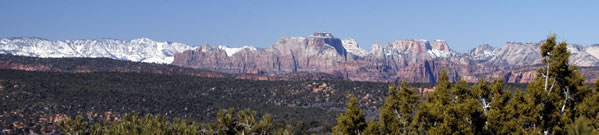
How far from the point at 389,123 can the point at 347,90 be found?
101 metres

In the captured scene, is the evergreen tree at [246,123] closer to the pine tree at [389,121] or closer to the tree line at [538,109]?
the pine tree at [389,121]

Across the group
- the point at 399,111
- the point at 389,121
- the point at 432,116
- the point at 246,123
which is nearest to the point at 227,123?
the point at 246,123

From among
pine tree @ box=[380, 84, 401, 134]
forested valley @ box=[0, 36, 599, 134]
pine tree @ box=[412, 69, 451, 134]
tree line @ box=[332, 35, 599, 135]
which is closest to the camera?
tree line @ box=[332, 35, 599, 135]

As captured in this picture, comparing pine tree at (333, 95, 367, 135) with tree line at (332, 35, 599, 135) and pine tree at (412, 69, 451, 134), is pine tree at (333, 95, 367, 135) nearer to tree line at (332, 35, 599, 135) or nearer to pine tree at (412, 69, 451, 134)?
pine tree at (412, 69, 451, 134)

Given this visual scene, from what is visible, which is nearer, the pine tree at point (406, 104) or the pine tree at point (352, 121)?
the pine tree at point (352, 121)

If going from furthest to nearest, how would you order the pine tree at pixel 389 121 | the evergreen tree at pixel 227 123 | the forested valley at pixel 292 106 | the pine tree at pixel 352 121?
1. the evergreen tree at pixel 227 123
2. the pine tree at pixel 389 121
3. the pine tree at pixel 352 121
4. the forested valley at pixel 292 106

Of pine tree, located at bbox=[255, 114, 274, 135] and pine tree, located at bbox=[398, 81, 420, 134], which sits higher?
pine tree, located at bbox=[398, 81, 420, 134]

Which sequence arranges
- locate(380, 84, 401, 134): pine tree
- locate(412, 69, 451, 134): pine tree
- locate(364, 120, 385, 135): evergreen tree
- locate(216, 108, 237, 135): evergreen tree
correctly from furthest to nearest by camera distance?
locate(216, 108, 237, 135): evergreen tree → locate(380, 84, 401, 134): pine tree → locate(364, 120, 385, 135): evergreen tree → locate(412, 69, 451, 134): pine tree

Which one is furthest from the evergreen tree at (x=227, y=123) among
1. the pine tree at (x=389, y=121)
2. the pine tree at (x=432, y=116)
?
the pine tree at (x=432, y=116)

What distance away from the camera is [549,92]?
139 ft

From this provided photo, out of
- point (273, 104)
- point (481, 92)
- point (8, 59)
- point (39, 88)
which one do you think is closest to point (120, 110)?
point (39, 88)

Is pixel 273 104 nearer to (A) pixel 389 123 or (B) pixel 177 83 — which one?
(B) pixel 177 83

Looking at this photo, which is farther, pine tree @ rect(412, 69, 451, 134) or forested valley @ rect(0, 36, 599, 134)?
pine tree @ rect(412, 69, 451, 134)

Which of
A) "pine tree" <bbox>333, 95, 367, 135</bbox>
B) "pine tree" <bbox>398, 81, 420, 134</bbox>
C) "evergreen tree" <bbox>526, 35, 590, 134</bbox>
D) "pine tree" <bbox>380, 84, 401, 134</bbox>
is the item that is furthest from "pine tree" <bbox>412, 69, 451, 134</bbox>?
"evergreen tree" <bbox>526, 35, 590, 134</bbox>
